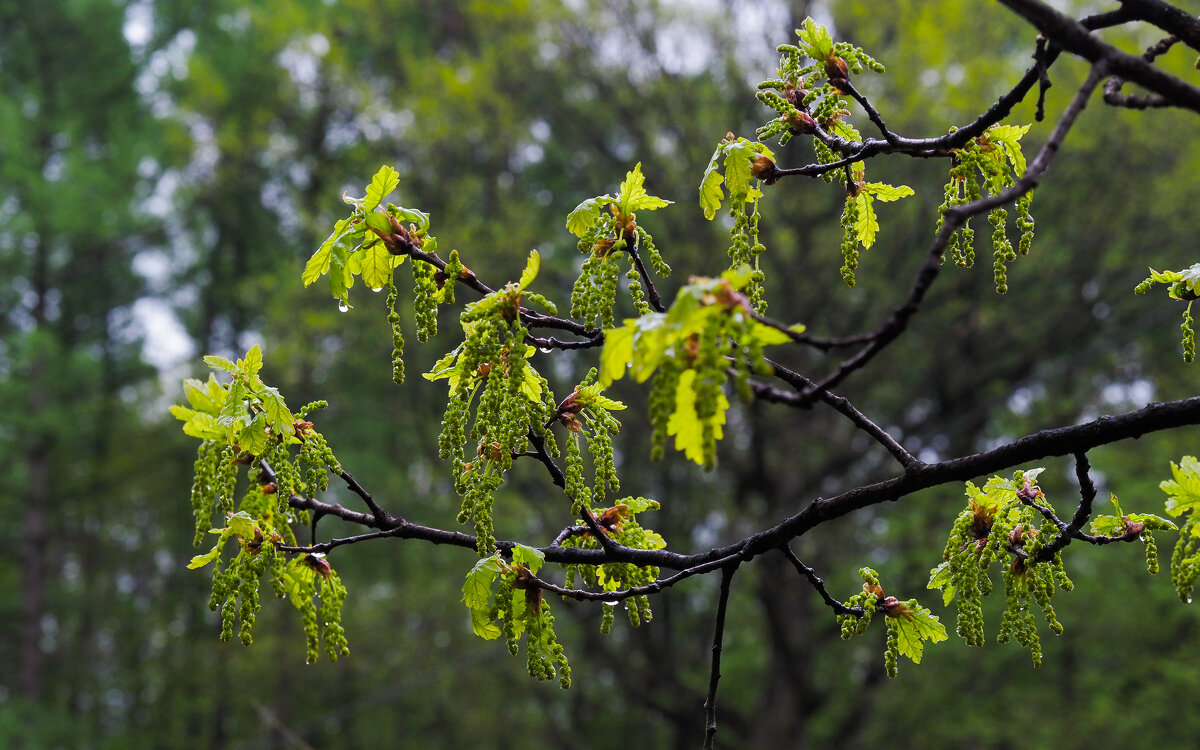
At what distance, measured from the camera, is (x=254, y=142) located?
50.8 feet

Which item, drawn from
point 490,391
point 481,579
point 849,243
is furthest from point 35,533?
point 849,243

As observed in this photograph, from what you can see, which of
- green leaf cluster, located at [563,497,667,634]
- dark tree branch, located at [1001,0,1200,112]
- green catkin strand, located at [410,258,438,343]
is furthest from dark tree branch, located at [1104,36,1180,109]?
green leaf cluster, located at [563,497,667,634]

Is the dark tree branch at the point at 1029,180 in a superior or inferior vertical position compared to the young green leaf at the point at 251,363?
inferior

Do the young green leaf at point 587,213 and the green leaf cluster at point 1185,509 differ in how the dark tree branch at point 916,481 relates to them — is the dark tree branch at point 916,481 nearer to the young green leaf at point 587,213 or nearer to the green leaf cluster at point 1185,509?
the green leaf cluster at point 1185,509

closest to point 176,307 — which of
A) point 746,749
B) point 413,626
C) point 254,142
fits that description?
point 254,142

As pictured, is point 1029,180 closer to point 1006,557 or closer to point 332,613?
point 1006,557

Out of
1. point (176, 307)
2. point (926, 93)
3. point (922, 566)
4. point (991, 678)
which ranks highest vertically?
point (176, 307)

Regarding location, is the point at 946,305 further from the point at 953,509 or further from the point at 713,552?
the point at 713,552

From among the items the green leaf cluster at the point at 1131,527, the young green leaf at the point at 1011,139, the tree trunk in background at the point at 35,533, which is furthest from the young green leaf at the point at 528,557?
the tree trunk in background at the point at 35,533

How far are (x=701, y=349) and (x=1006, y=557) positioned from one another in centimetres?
112

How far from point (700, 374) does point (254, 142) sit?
15650 millimetres

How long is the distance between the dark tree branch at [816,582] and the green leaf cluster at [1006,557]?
22cm

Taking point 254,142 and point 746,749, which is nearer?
point 746,749

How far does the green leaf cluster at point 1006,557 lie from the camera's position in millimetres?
2068
